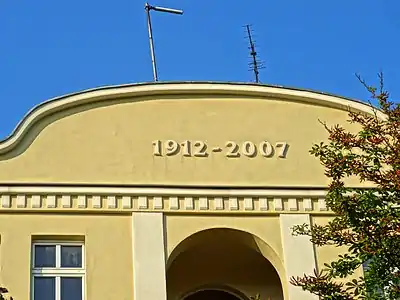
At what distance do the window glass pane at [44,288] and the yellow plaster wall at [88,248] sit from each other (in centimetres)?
29

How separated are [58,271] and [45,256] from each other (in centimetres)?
39

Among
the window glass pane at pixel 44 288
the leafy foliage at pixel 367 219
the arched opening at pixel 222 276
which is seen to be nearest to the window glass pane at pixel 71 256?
the window glass pane at pixel 44 288

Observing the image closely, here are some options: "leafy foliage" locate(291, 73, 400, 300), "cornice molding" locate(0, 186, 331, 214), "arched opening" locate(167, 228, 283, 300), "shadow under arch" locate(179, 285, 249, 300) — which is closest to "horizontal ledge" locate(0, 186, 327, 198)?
"cornice molding" locate(0, 186, 331, 214)

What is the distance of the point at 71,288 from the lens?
63.2 ft

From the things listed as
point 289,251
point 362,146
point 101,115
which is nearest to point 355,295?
point 362,146

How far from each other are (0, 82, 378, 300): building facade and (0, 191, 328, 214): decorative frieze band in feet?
0.06

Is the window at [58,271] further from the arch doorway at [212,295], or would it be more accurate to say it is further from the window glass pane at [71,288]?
the arch doorway at [212,295]

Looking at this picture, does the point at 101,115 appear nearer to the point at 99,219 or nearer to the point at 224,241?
the point at 99,219

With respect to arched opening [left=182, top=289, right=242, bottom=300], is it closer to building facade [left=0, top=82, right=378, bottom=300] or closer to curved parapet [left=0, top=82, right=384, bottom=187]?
building facade [left=0, top=82, right=378, bottom=300]

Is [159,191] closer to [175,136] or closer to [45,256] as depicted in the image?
[175,136]

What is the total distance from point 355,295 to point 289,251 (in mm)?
5159

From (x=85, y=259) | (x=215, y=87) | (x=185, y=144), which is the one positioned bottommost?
(x=85, y=259)

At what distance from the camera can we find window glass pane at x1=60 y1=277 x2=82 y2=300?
1919 cm

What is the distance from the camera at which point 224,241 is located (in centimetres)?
2095
